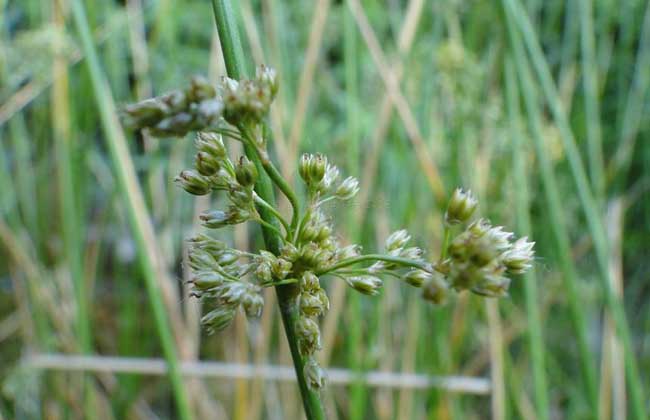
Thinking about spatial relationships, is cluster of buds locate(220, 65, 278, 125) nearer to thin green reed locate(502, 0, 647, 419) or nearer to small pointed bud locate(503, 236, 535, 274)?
small pointed bud locate(503, 236, 535, 274)

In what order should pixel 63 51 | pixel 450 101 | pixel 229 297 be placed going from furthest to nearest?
pixel 450 101 < pixel 63 51 < pixel 229 297

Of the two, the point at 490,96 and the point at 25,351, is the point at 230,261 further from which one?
the point at 25,351

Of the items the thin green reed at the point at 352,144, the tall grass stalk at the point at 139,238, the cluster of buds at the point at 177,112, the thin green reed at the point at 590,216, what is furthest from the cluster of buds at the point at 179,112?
the thin green reed at the point at 352,144

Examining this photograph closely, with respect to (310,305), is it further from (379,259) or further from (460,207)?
(460,207)

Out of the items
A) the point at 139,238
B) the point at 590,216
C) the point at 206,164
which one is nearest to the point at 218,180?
the point at 206,164

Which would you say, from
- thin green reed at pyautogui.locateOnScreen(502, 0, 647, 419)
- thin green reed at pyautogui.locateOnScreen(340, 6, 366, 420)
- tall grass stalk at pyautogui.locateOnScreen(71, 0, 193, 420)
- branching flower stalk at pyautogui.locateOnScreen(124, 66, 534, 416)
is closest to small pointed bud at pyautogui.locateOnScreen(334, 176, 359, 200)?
branching flower stalk at pyautogui.locateOnScreen(124, 66, 534, 416)

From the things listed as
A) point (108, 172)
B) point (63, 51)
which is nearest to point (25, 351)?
point (108, 172)
